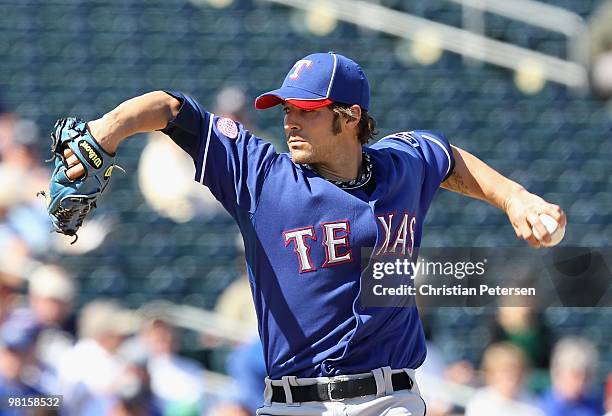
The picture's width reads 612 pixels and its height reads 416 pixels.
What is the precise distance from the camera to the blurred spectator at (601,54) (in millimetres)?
8297

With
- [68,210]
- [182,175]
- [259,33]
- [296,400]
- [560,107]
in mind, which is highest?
[259,33]

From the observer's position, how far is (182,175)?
274 inches

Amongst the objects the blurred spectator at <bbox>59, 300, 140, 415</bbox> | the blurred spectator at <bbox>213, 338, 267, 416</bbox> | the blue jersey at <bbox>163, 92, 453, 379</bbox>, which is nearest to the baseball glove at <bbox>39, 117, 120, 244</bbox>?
the blue jersey at <bbox>163, 92, 453, 379</bbox>

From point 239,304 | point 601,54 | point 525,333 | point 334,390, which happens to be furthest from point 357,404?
point 601,54

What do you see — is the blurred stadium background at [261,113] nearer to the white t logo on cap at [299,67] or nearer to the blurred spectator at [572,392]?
the blurred spectator at [572,392]

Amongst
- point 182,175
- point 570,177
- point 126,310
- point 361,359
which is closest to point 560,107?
point 570,177

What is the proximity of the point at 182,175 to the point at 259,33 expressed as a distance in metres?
1.99

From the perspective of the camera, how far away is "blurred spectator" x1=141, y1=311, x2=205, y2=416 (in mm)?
6172

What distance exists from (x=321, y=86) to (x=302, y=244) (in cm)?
49

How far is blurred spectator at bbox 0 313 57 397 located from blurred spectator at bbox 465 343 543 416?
236 centimetres

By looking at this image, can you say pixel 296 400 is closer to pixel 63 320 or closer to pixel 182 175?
pixel 63 320

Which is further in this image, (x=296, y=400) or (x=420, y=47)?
(x=420, y=47)

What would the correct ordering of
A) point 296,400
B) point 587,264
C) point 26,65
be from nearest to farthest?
point 296,400 → point 587,264 → point 26,65

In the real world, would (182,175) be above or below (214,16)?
below
